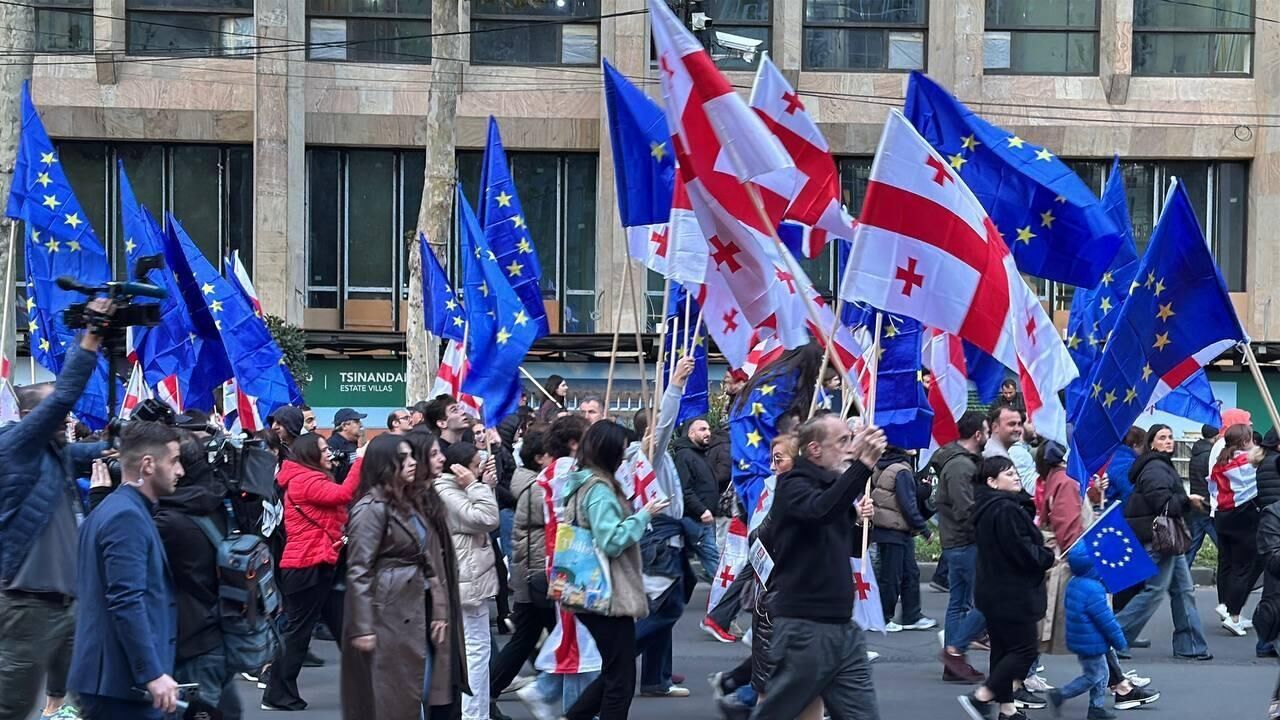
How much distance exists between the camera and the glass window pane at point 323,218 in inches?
1155

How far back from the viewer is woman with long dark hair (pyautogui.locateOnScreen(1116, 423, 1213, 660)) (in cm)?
1151

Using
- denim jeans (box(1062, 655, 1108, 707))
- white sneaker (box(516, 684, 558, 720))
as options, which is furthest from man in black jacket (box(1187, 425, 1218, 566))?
white sneaker (box(516, 684, 558, 720))

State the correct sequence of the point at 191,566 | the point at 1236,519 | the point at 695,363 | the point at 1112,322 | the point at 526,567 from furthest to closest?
the point at 1236,519
the point at 695,363
the point at 1112,322
the point at 526,567
the point at 191,566

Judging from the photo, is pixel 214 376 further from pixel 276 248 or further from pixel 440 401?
pixel 276 248

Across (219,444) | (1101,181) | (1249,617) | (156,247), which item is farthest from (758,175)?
(1101,181)

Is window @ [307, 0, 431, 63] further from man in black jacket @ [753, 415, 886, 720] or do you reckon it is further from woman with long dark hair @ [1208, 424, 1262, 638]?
man in black jacket @ [753, 415, 886, 720]

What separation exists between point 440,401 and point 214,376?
15.9 feet

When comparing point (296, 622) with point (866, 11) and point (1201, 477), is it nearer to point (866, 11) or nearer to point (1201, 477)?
point (1201, 477)

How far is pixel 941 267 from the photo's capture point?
27.2 ft

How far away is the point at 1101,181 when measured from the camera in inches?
1169

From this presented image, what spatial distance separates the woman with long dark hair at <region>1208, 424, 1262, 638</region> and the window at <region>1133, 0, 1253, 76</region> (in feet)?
58.2

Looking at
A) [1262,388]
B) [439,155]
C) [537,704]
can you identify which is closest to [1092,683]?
[1262,388]

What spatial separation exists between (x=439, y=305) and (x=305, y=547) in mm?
7948

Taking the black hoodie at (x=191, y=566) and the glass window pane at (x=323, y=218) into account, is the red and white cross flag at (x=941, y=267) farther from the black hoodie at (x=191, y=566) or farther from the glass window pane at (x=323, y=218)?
the glass window pane at (x=323, y=218)
